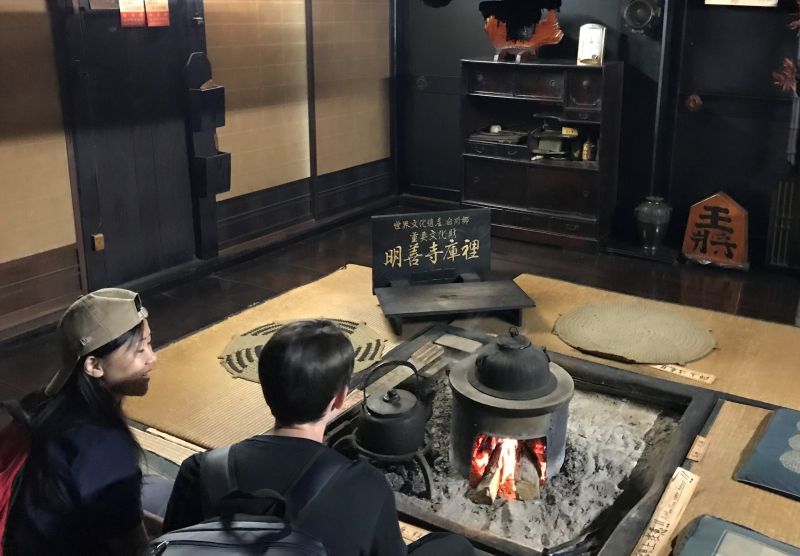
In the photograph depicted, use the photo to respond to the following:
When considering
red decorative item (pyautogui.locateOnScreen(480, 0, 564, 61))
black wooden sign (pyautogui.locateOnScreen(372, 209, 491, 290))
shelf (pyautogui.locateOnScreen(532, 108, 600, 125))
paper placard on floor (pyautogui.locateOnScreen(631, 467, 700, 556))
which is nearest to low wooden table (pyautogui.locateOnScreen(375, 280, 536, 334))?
black wooden sign (pyautogui.locateOnScreen(372, 209, 491, 290))

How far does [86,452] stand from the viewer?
1.84 meters

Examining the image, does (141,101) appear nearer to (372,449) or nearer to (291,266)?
(291,266)

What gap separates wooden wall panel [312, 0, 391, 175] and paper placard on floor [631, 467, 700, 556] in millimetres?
4132

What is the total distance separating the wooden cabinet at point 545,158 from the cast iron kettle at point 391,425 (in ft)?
10.4

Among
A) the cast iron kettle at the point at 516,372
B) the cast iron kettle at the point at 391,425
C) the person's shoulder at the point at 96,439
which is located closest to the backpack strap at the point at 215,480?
the person's shoulder at the point at 96,439

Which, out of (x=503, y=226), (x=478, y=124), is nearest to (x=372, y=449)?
(x=503, y=226)

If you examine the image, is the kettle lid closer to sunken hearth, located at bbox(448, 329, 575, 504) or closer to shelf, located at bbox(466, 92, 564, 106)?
sunken hearth, located at bbox(448, 329, 575, 504)

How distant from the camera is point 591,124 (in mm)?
5688

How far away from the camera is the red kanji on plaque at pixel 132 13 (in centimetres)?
454

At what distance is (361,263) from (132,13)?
2081 mm

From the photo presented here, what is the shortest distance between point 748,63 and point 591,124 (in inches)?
41.3

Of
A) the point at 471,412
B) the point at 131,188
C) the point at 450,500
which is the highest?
the point at 131,188

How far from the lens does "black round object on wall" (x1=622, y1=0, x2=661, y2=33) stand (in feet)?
17.9

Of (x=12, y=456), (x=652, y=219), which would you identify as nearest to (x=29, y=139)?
(x=12, y=456)
